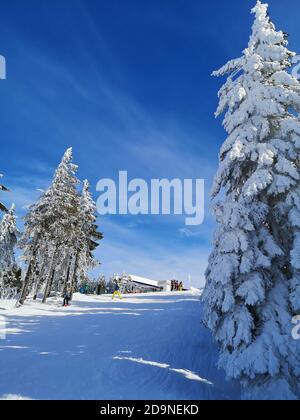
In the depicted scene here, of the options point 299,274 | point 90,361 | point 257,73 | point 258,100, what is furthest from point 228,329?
point 257,73

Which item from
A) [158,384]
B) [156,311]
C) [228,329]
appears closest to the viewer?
[228,329]

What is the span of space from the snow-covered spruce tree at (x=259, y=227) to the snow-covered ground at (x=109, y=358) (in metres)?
2.90

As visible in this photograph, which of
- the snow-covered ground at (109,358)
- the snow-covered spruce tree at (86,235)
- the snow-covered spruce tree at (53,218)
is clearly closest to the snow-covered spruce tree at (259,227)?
the snow-covered ground at (109,358)

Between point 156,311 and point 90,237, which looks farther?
point 90,237

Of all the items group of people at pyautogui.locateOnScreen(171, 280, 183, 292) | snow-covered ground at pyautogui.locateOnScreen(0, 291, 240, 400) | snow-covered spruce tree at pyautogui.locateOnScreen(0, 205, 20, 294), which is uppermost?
snow-covered spruce tree at pyautogui.locateOnScreen(0, 205, 20, 294)

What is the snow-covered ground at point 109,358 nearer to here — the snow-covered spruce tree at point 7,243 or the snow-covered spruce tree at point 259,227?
the snow-covered spruce tree at point 259,227

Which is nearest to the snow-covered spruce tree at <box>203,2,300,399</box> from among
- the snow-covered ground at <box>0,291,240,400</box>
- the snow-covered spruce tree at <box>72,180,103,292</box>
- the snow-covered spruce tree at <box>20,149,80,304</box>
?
the snow-covered ground at <box>0,291,240,400</box>

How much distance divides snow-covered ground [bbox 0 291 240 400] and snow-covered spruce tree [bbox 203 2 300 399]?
290 cm

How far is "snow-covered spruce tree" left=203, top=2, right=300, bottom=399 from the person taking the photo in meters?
11.2

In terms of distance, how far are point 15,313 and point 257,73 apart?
75.4 ft

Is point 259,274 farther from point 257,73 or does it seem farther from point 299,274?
point 257,73

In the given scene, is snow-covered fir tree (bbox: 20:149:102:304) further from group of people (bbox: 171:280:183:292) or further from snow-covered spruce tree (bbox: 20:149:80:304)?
group of people (bbox: 171:280:183:292)

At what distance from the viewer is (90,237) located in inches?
1741
